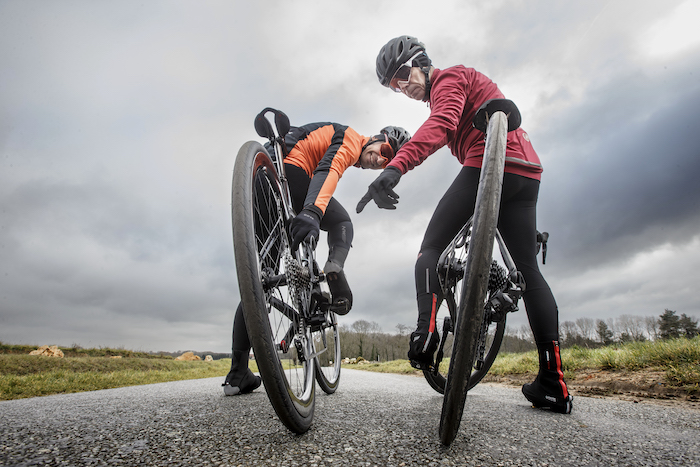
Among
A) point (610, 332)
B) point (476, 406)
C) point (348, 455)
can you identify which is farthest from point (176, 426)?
point (610, 332)

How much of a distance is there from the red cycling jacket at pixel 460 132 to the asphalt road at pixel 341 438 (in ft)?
3.81

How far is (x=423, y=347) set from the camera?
1.68m

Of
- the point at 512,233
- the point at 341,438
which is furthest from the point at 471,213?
the point at 341,438

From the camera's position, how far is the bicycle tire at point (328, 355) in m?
2.53

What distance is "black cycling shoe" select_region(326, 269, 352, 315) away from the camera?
8.45 feet

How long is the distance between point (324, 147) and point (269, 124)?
56 cm

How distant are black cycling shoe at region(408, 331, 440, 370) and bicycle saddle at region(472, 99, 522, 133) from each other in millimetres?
1095

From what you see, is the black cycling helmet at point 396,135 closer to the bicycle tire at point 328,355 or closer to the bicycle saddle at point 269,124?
the bicycle saddle at point 269,124

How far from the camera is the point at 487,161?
1.16 m

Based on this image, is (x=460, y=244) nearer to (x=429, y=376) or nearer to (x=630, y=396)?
(x=429, y=376)

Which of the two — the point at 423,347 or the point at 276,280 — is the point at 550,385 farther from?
the point at 276,280

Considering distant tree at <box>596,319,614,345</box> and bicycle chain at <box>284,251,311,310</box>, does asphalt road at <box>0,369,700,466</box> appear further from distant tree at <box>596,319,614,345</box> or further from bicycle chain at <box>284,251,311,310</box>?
distant tree at <box>596,319,614,345</box>

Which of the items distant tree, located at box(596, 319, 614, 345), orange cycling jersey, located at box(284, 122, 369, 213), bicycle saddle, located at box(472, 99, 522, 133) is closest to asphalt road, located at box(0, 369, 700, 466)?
bicycle saddle, located at box(472, 99, 522, 133)

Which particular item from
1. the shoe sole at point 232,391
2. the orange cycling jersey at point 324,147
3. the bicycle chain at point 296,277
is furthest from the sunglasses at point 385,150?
the shoe sole at point 232,391
